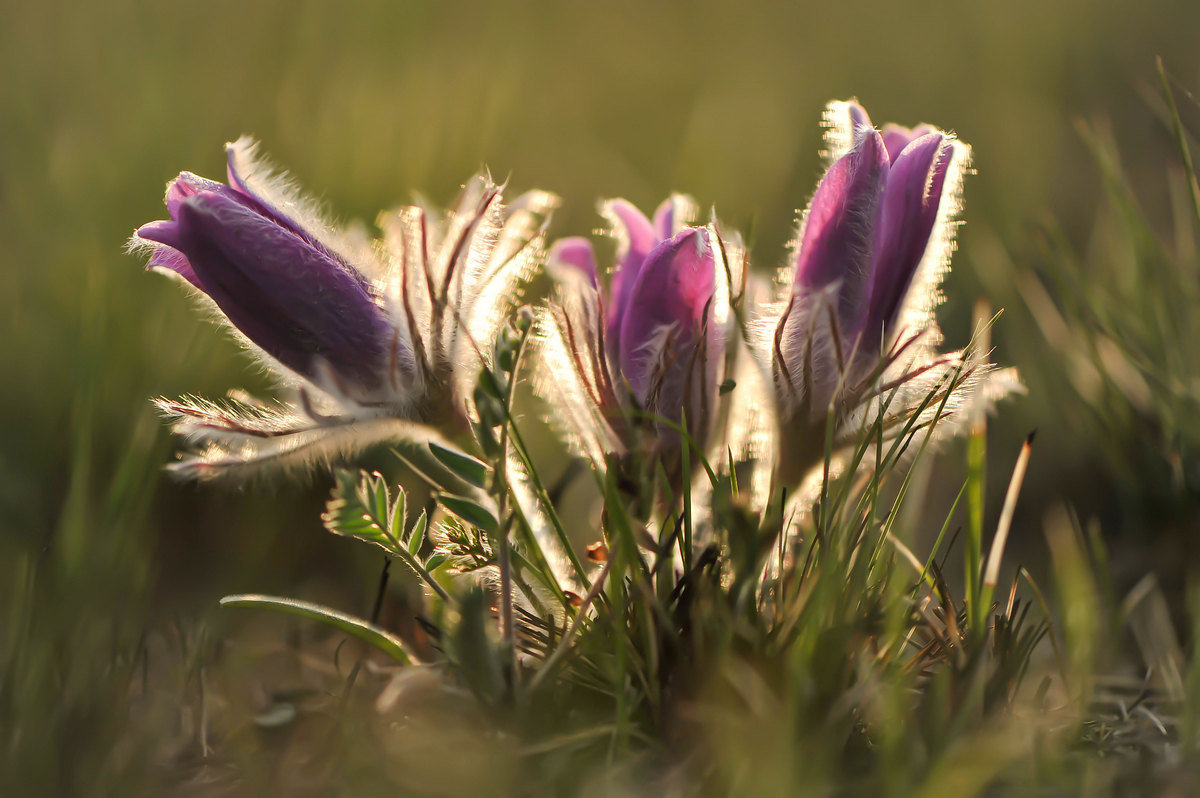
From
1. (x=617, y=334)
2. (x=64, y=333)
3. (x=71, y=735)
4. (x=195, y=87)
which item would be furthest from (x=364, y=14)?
(x=71, y=735)

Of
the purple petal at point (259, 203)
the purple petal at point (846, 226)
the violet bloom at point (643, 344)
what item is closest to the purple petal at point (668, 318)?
the violet bloom at point (643, 344)

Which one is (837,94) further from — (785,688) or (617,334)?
(785,688)

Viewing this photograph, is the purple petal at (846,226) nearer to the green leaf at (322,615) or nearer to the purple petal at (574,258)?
the purple petal at (574,258)

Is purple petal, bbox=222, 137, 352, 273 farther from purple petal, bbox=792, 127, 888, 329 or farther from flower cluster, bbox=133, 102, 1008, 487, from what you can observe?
purple petal, bbox=792, 127, 888, 329

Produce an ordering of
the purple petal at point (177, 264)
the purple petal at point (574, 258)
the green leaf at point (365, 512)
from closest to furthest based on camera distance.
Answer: the green leaf at point (365, 512), the purple petal at point (177, 264), the purple petal at point (574, 258)

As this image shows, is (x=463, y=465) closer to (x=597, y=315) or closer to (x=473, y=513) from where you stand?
(x=473, y=513)

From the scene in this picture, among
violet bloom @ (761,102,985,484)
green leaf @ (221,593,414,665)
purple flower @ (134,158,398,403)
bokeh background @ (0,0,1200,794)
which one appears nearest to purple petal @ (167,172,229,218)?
purple flower @ (134,158,398,403)
